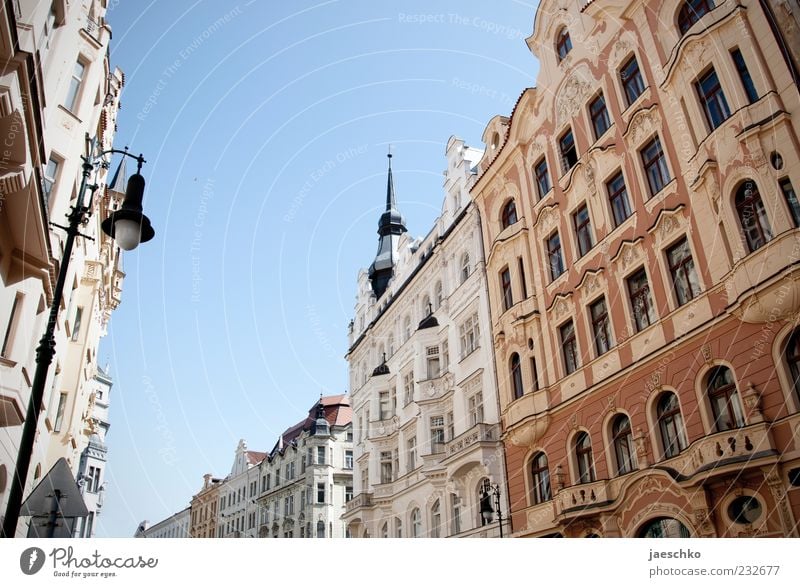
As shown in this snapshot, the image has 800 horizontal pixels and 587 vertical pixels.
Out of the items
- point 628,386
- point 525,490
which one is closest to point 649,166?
point 628,386

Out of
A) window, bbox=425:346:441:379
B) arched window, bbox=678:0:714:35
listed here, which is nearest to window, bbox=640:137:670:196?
arched window, bbox=678:0:714:35

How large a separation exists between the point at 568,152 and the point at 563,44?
3.19 metres

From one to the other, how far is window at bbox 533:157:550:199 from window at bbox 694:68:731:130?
5.50 meters

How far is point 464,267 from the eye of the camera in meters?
21.1

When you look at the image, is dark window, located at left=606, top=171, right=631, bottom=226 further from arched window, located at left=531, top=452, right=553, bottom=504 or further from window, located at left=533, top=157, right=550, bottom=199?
arched window, located at left=531, top=452, right=553, bottom=504

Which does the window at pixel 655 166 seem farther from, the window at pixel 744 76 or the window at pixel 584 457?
the window at pixel 584 457

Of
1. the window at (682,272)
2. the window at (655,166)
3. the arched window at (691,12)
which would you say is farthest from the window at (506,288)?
the arched window at (691,12)

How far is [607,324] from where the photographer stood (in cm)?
1362

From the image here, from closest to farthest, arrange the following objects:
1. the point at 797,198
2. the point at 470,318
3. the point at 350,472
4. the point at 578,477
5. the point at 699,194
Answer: the point at 797,198 → the point at 699,194 → the point at 578,477 → the point at 470,318 → the point at 350,472

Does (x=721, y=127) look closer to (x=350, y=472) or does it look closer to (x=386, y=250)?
(x=386, y=250)

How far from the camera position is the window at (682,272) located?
37.5 ft

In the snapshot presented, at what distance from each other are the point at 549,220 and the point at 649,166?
137 inches

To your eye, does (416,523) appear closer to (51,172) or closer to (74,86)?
(51,172)

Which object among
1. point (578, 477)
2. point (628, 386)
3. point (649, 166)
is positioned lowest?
point (578, 477)
